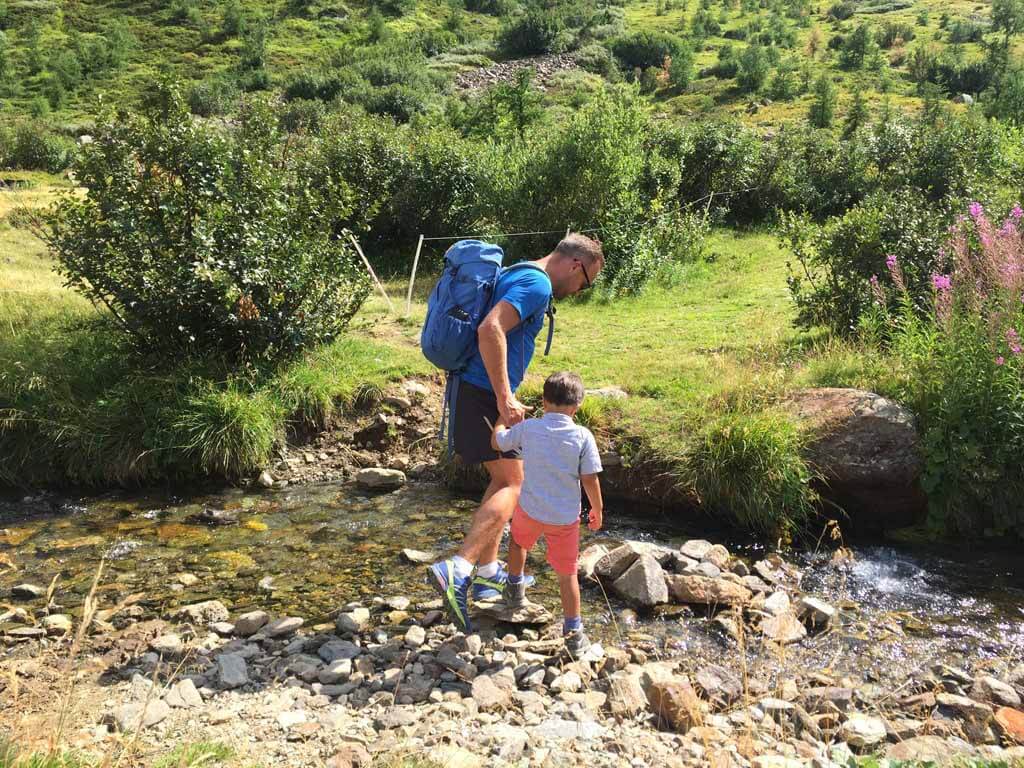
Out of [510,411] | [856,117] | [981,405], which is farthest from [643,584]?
[856,117]

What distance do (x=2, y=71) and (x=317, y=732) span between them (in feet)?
297

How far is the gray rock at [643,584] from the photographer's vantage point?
18.9 feet

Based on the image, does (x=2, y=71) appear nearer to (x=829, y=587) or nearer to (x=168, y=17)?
(x=168, y=17)

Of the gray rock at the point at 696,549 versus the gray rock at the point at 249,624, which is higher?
the gray rock at the point at 249,624

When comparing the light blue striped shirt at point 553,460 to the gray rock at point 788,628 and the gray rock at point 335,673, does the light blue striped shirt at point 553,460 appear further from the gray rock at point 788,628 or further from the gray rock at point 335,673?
the gray rock at point 788,628

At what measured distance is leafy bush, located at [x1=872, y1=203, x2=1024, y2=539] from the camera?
22.7ft

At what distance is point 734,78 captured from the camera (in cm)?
6562

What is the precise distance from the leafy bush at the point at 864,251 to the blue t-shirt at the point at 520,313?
21.9ft

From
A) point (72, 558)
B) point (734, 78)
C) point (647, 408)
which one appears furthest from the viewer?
point (734, 78)

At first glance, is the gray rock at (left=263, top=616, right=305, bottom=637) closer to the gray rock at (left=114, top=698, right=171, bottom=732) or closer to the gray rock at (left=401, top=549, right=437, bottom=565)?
the gray rock at (left=114, top=698, right=171, bottom=732)

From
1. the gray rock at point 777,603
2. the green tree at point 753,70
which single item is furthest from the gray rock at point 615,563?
the green tree at point 753,70

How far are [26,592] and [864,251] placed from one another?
1014cm

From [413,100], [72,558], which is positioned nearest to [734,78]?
[413,100]

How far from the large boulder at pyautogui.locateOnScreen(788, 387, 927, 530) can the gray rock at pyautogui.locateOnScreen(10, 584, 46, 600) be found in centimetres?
669
